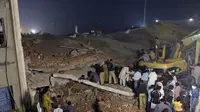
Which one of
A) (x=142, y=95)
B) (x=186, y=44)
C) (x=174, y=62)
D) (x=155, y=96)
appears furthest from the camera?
(x=186, y=44)

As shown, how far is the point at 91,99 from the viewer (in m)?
14.0

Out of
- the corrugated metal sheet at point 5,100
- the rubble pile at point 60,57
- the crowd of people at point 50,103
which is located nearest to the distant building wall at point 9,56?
the corrugated metal sheet at point 5,100

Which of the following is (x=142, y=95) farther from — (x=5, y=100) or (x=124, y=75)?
(x=5, y=100)

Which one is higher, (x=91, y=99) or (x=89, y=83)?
(x=89, y=83)

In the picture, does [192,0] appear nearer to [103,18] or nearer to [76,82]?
[103,18]

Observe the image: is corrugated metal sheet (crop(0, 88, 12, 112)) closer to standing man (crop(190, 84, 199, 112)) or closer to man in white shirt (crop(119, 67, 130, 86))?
man in white shirt (crop(119, 67, 130, 86))

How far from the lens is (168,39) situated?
27719 millimetres

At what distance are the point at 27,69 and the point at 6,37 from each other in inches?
120

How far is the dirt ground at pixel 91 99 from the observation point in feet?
44.0

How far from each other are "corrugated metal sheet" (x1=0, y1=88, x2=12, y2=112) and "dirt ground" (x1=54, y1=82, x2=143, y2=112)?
278 cm

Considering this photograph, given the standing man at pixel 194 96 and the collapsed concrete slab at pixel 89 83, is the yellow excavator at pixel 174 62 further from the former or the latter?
the standing man at pixel 194 96

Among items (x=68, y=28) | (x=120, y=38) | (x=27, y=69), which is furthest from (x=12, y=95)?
(x=68, y=28)

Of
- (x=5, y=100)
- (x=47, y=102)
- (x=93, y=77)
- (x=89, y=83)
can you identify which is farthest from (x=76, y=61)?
(x=5, y=100)

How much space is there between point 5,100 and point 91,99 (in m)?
4.79
